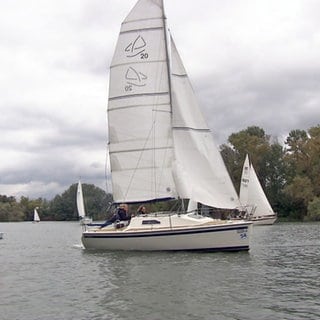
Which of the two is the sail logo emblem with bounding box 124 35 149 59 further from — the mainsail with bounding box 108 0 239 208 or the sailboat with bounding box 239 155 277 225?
the sailboat with bounding box 239 155 277 225

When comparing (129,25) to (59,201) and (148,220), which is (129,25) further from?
(59,201)

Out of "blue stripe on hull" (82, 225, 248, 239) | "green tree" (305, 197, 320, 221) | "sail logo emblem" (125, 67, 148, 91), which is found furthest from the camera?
"green tree" (305, 197, 320, 221)

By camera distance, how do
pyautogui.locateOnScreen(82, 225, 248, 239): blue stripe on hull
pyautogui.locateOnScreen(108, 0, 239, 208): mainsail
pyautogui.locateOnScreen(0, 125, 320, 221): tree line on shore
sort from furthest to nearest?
pyautogui.locateOnScreen(0, 125, 320, 221): tree line on shore < pyautogui.locateOnScreen(108, 0, 239, 208): mainsail < pyautogui.locateOnScreen(82, 225, 248, 239): blue stripe on hull

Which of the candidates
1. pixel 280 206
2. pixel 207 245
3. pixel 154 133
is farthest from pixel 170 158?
pixel 280 206

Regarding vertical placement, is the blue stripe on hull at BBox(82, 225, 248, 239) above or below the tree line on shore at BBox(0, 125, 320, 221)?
below

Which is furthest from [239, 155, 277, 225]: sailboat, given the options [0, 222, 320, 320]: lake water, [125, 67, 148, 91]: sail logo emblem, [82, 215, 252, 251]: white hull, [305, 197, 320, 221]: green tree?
[82, 215, 252, 251]: white hull

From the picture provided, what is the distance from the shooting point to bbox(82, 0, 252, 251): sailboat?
Answer: 32.3 meters

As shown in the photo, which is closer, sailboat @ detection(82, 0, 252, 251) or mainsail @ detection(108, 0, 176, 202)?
sailboat @ detection(82, 0, 252, 251)

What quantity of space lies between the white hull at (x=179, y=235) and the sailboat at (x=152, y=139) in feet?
0.22

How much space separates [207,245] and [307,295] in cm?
1182

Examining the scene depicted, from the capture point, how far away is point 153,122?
3438 centimetres

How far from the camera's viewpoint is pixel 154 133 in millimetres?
34312

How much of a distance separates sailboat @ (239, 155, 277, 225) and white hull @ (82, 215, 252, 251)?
43.0 metres

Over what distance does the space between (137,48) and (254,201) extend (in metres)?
43.4
